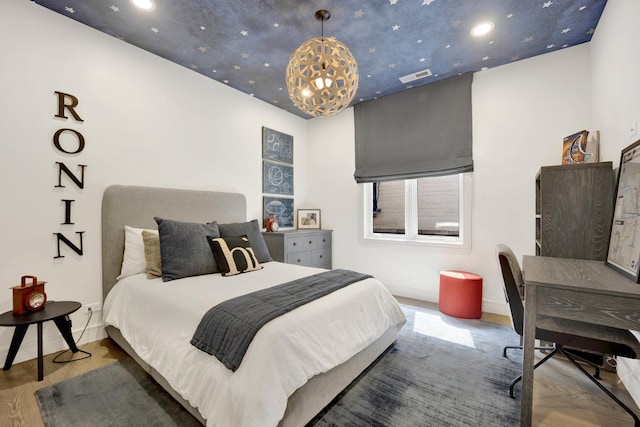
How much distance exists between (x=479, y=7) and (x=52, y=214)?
145 inches

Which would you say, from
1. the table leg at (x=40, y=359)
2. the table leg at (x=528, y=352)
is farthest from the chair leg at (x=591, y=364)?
the table leg at (x=40, y=359)

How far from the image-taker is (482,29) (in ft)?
7.70

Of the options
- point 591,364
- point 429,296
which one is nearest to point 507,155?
point 429,296

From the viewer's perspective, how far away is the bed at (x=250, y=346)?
1.19m

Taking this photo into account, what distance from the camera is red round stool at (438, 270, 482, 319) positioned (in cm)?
286

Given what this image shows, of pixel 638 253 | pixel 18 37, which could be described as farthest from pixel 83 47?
pixel 638 253

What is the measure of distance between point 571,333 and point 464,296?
4.67 ft

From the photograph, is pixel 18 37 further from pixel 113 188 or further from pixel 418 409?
pixel 418 409

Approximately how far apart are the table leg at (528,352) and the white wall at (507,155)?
187cm

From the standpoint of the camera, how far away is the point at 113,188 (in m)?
2.42

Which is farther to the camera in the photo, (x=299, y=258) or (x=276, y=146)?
(x=276, y=146)

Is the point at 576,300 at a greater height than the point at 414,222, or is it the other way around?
the point at 414,222

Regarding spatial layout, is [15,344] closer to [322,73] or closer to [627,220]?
[322,73]

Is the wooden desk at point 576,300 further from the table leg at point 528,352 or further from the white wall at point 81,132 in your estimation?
the white wall at point 81,132
